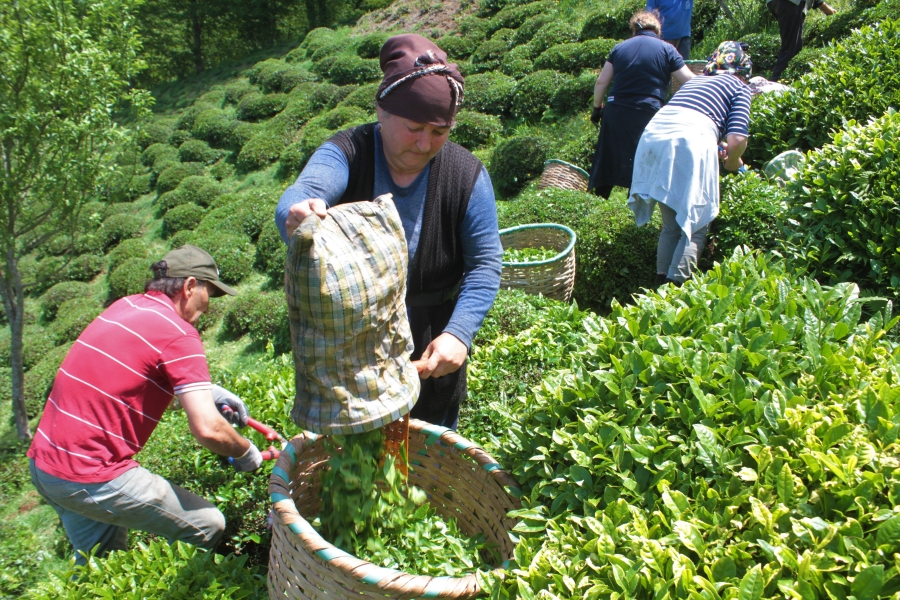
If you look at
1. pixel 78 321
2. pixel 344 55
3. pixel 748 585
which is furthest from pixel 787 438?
pixel 344 55

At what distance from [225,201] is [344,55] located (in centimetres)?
652

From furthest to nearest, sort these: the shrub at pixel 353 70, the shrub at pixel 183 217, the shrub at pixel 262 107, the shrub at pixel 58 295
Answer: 1. the shrub at pixel 262 107
2. the shrub at pixel 353 70
3. the shrub at pixel 183 217
4. the shrub at pixel 58 295

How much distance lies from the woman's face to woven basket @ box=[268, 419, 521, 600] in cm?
95

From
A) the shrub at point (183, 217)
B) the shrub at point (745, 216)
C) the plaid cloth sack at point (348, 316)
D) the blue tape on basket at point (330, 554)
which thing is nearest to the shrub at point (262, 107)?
the shrub at point (183, 217)

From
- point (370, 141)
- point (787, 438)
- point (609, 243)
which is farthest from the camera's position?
point (609, 243)

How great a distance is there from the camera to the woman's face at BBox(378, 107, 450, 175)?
83.6 inches

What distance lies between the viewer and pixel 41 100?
21.9 ft

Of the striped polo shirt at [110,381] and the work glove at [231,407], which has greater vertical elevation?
the striped polo shirt at [110,381]

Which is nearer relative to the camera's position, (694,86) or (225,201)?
(694,86)

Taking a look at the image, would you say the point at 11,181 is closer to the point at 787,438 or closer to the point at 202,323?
the point at 202,323

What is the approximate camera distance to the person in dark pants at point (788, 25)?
7457 mm

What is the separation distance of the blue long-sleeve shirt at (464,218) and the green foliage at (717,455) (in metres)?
0.39

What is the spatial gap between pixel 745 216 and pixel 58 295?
1128cm

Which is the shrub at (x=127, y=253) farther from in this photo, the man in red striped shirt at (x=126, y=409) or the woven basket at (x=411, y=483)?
the woven basket at (x=411, y=483)
